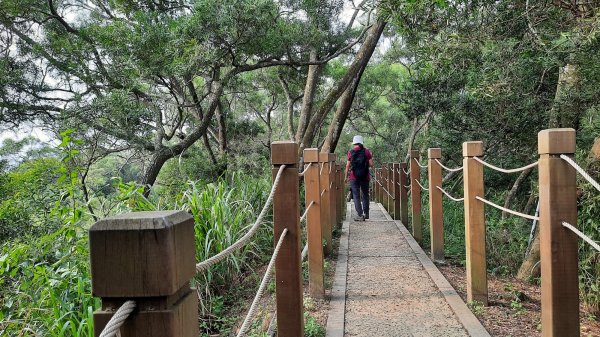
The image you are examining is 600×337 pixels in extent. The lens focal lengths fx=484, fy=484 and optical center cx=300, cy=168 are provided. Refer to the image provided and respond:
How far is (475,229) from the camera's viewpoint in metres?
3.96

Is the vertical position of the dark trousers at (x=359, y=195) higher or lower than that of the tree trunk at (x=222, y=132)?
lower

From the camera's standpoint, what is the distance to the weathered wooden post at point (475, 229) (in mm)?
3902

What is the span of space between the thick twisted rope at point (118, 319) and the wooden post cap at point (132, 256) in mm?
22

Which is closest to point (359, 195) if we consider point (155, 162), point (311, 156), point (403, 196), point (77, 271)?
point (403, 196)

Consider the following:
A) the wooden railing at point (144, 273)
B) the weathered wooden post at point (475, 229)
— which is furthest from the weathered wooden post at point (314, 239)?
the wooden railing at point (144, 273)

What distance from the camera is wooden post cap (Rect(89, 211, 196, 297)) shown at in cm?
90

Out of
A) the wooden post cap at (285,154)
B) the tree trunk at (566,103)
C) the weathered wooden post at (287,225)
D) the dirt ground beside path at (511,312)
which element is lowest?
the dirt ground beside path at (511,312)

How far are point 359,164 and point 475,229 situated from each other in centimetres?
468

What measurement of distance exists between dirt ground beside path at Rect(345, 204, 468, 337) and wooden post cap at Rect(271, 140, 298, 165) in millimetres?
1554

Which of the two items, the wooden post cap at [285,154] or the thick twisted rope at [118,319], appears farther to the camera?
the wooden post cap at [285,154]

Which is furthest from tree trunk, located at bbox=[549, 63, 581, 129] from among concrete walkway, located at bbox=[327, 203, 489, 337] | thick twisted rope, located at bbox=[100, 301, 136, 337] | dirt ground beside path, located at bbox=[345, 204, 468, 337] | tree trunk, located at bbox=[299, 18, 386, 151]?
thick twisted rope, located at bbox=[100, 301, 136, 337]

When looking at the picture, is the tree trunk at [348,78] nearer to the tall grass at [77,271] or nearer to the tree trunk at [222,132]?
the tree trunk at [222,132]

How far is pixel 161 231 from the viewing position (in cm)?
91

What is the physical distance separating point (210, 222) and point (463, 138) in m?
5.92
